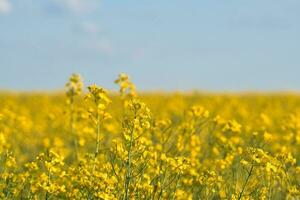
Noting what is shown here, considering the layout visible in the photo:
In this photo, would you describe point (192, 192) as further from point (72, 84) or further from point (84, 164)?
point (72, 84)

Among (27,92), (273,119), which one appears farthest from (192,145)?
(27,92)

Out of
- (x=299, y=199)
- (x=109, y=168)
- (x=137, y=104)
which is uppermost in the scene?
(x=137, y=104)

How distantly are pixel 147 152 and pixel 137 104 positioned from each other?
2.62 ft

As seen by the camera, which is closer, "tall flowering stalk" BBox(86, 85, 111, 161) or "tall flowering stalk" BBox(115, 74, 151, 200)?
"tall flowering stalk" BBox(115, 74, 151, 200)

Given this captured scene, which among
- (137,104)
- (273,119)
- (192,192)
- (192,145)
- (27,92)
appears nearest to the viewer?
(137,104)

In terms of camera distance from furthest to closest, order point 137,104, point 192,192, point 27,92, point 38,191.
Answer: point 27,92 < point 192,192 < point 38,191 < point 137,104

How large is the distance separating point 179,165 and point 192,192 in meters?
1.54

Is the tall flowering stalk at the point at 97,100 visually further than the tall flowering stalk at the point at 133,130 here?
Yes

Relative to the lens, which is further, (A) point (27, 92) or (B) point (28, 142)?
(A) point (27, 92)

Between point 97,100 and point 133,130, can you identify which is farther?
point 97,100

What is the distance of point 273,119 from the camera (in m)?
18.3

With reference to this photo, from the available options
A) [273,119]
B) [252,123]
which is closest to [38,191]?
[252,123]

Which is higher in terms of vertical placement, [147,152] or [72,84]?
[72,84]

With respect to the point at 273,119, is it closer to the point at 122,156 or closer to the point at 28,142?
the point at 28,142
